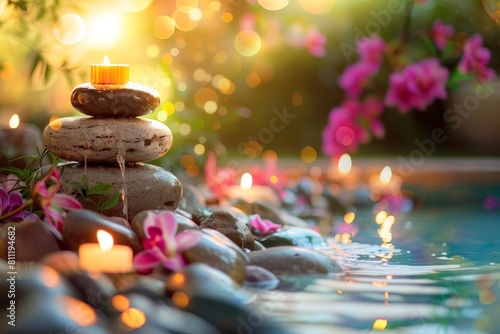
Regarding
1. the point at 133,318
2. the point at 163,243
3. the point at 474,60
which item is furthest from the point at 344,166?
the point at 133,318

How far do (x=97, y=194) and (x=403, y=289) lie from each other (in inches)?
38.5

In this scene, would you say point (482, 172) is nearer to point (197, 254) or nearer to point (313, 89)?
point (313, 89)

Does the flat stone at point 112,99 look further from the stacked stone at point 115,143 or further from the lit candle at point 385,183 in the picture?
the lit candle at point 385,183

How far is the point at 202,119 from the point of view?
4078 mm

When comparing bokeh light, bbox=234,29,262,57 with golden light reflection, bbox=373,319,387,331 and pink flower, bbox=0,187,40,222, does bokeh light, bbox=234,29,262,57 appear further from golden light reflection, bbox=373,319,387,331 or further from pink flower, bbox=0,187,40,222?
golden light reflection, bbox=373,319,387,331

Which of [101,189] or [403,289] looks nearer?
[403,289]

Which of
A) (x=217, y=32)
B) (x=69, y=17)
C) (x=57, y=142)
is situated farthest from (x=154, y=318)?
(x=217, y=32)

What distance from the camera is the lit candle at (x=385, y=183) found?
4.55m

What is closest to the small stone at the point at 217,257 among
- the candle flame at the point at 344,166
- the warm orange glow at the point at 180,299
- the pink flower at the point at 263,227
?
the warm orange glow at the point at 180,299

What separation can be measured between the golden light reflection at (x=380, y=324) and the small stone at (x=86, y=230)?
25.8 inches

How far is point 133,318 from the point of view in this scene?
174cm

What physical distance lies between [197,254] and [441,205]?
2749 mm

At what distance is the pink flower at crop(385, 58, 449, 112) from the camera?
13.1 feet

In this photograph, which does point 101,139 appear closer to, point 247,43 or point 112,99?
point 112,99
